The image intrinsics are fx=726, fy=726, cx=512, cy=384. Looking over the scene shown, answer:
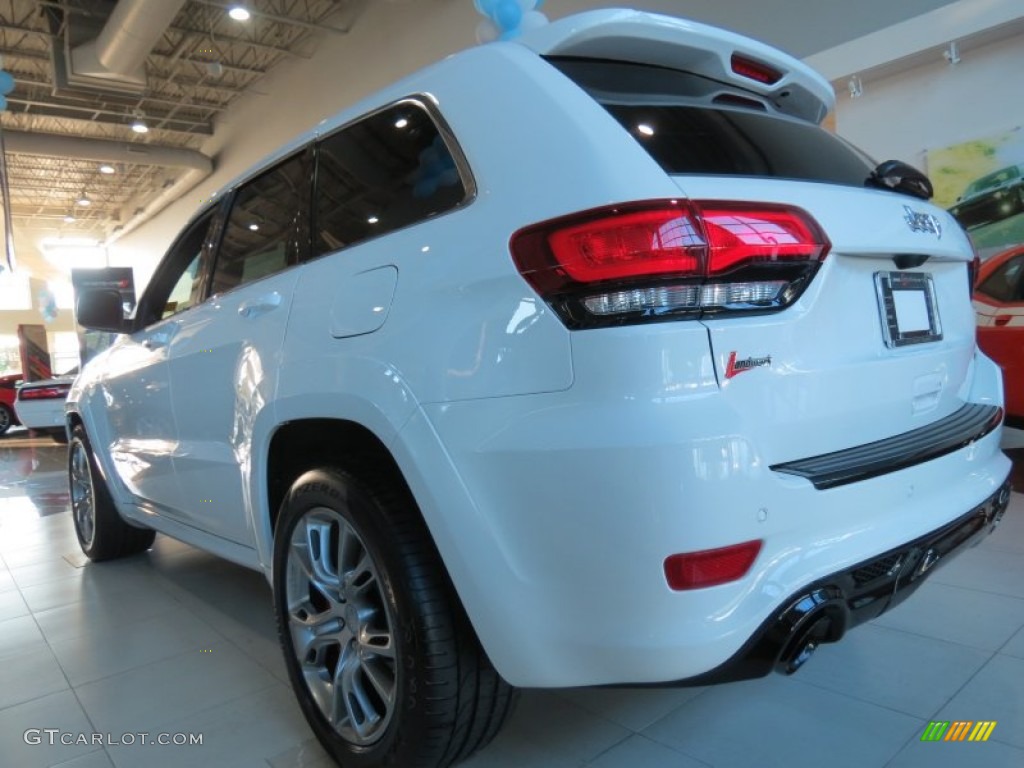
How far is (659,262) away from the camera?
114 centimetres

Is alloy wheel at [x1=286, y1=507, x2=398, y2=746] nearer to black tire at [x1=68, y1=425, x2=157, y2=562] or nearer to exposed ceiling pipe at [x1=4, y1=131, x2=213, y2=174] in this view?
black tire at [x1=68, y1=425, x2=157, y2=562]

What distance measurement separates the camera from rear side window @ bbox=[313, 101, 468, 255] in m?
1.51

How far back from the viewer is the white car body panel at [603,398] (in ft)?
3.67

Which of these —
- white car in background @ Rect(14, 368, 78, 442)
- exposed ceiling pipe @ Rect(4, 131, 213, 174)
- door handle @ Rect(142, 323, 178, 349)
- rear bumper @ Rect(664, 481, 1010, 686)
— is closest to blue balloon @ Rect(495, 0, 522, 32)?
door handle @ Rect(142, 323, 178, 349)

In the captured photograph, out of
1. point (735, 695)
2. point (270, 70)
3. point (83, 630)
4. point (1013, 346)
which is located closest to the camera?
point (735, 695)

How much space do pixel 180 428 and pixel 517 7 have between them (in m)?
3.19

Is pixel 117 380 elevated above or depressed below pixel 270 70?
below

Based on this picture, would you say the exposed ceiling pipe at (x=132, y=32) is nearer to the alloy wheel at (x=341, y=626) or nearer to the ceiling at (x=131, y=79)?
the ceiling at (x=131, y=79)

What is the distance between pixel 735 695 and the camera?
196cm

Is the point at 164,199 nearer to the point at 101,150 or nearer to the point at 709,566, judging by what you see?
the point at 101,150

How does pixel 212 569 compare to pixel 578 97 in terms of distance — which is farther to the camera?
pixel 212 569

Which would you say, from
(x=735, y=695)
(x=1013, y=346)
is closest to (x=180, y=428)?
(x=735, y=695)

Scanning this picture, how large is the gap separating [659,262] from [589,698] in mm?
1355

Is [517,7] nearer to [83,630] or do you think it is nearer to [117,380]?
[117,380]
